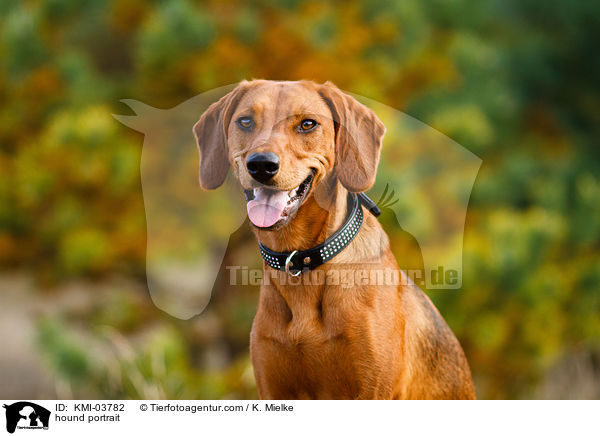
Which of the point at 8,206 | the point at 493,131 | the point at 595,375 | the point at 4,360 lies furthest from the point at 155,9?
the point at 595,375

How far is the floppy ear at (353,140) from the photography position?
3.52ft

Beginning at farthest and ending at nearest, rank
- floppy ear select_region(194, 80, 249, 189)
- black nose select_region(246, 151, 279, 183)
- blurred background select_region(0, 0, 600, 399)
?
blurred background select_region(0, 0, 600, 399) → floppy ear select_region(194, 80, 249, 189) → black nose select_region(246, 151, 279, 183)

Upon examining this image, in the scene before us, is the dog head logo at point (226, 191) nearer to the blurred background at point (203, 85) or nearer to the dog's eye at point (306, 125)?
the dog's eye at point (306, 125)

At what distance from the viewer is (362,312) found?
112 centimetres

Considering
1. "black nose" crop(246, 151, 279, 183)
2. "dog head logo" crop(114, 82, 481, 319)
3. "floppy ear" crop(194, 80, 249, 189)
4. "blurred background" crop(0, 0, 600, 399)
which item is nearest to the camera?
"black nose" crop(246, 151, 279, 183)

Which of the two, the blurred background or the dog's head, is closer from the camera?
the dog's head

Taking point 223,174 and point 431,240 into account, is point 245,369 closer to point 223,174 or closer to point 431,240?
point 431,240

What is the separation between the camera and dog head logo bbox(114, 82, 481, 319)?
1.28 meters

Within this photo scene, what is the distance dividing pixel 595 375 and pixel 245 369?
216 cm

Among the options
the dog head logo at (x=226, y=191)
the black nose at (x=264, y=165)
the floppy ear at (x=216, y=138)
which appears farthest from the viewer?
the dog head logo at (x=226, y=191)
